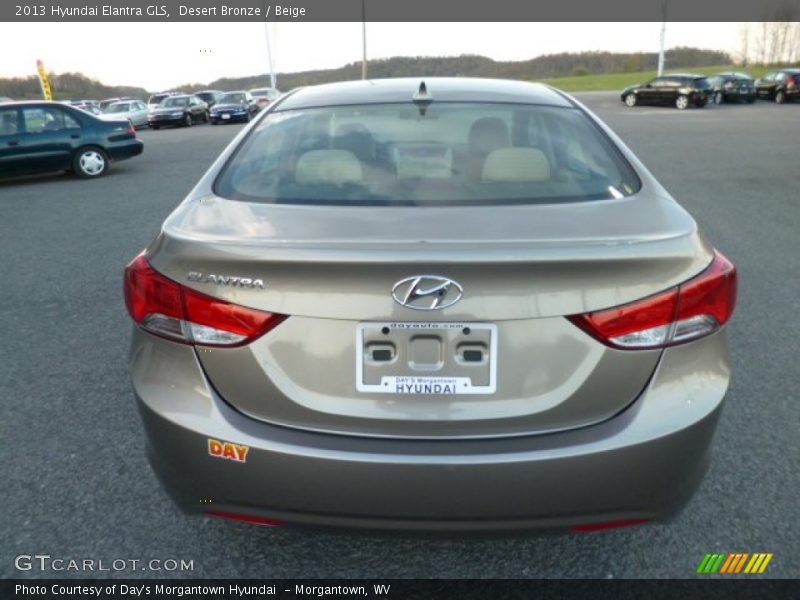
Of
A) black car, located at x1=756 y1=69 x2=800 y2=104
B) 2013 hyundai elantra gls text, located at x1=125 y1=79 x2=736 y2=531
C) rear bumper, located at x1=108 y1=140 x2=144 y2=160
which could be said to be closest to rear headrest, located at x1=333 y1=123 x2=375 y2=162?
2013 hyundai elantra gls text, located at x1=125 y1=79 x2=736 y2=531

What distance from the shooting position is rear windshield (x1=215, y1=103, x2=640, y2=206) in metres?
2.21

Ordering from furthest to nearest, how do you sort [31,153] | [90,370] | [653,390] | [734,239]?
[31,153] → [734,239] → [90,370] → [653,390]

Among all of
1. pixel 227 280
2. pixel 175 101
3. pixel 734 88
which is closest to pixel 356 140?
pixel 227 280

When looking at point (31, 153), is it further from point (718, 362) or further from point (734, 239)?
point (718, 362)

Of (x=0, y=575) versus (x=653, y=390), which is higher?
(x=653, y=390)

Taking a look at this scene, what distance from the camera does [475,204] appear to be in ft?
6.83

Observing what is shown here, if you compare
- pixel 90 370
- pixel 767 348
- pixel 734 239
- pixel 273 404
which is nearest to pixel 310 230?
pixel 273 404

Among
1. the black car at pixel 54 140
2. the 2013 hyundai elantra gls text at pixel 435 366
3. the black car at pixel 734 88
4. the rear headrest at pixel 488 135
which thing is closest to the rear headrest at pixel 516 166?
the rear headrest at pixel 488 135

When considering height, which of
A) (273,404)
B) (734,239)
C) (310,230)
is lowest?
(734,239)

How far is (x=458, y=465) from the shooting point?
1.71 metres

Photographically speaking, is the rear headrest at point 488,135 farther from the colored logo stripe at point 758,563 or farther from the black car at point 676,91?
the black car at point 676,91

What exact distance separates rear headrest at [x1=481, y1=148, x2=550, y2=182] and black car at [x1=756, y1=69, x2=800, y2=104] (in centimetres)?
3689

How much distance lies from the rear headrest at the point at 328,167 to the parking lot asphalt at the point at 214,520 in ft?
3.84

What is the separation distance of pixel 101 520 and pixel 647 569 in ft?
6.53
